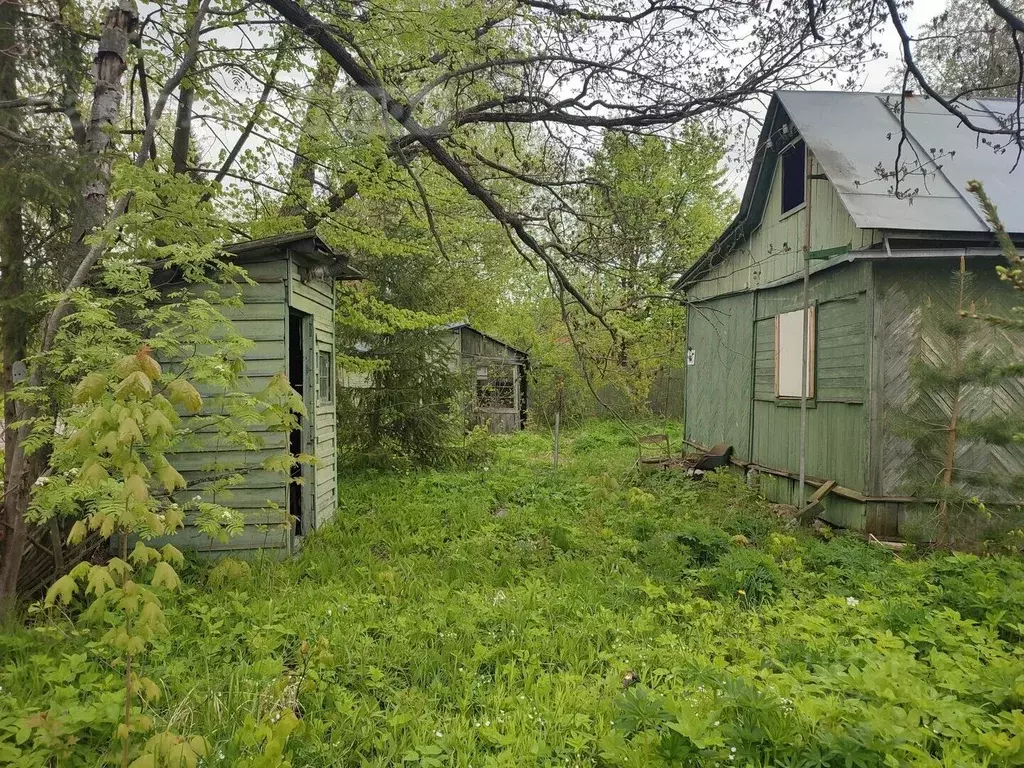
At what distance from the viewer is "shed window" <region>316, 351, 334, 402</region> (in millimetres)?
7391

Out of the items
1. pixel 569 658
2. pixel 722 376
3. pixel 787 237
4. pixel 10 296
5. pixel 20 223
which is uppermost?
pixel 787 237

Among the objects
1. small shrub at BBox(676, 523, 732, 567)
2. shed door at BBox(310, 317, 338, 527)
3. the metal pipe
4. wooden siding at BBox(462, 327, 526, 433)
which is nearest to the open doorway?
shed door at BBox(310, 317, 338, 527)

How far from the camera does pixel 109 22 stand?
14.9ft

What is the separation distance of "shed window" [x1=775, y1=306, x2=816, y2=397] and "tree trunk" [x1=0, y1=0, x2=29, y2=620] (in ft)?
27.0

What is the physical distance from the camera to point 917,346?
670cm

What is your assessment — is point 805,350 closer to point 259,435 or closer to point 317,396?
point 317,396

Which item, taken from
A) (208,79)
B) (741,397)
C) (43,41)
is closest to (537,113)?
(208,79)

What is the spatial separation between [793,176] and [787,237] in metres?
0.91

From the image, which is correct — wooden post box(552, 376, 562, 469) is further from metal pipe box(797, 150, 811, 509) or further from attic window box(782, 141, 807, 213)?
attic window box(782, 141, 807, 213)

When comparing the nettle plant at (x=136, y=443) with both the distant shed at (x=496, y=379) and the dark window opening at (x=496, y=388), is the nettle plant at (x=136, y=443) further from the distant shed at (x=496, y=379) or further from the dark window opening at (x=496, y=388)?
the dark window opening at (x=496, y=388)

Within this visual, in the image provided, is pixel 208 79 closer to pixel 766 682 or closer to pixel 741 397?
pixel 766 682

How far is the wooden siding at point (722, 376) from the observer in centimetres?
1009

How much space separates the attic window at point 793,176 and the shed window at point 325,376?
272 inches

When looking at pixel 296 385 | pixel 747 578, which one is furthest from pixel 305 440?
pixel 747 578
